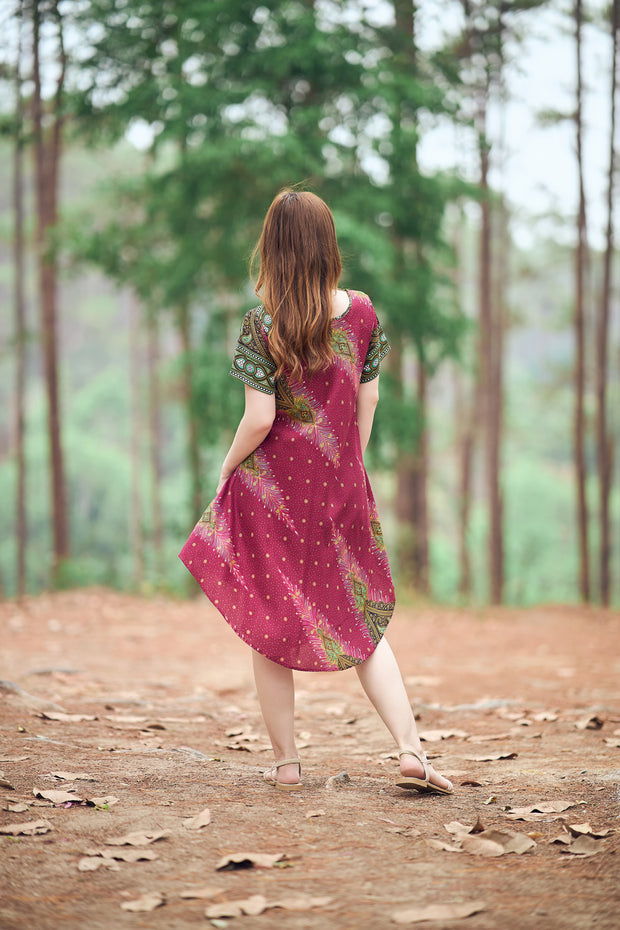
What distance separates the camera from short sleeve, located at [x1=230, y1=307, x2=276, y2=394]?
2943 mm

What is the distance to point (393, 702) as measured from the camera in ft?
9.78

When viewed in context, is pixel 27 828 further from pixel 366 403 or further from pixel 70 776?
pixel 366 403

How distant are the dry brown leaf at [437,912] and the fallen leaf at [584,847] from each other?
515 millimetres

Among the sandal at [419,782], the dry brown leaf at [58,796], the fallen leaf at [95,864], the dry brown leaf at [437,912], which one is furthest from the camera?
the sandal at [419,782]

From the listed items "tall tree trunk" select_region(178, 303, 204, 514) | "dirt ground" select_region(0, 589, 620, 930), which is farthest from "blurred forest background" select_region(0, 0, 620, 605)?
"dirt ground" select_region(0, 589, 620, 930)

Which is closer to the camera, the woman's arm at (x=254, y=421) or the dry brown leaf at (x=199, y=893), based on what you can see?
the dry brown leaf at (x=199, y=893)

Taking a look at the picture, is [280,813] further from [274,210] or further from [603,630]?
[603,630]

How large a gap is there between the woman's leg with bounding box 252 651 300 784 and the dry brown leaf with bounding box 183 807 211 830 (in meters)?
0.48

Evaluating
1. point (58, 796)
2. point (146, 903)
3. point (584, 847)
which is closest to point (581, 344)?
point (584, 847)

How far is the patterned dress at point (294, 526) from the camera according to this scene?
2.96 m

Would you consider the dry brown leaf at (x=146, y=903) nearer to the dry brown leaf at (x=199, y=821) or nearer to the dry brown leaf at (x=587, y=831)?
the dry brown leaf at (x=199, y=821)

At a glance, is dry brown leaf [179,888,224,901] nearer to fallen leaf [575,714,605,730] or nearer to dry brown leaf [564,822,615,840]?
dry brown leaf [564,822,615,840]

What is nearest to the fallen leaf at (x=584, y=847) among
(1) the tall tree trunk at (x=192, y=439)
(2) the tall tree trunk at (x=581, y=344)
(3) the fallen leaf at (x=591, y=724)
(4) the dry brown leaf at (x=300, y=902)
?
(4) the dry brown leaf at (x=300, y=902)

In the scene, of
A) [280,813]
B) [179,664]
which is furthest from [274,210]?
[179,664]
